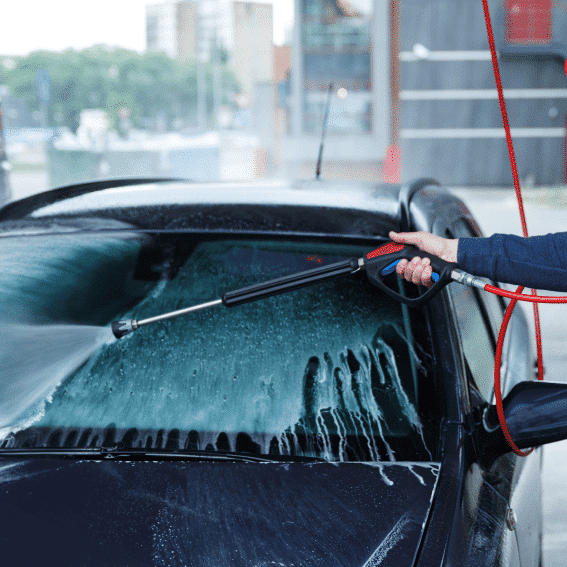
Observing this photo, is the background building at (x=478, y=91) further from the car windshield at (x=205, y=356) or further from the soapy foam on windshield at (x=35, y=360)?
the soapy foam on windshield at (x=35, y=360)

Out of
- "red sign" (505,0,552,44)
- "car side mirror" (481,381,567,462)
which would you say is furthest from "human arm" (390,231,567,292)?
"red sign" (505,0,552,44)

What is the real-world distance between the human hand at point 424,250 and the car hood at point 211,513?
375mm

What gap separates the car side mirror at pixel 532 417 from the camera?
1482 mm

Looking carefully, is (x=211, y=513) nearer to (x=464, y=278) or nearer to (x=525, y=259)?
(x=464, y=278)

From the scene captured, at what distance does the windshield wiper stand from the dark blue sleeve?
0.52 metres

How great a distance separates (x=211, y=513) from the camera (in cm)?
132

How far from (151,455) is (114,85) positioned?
5290 cm

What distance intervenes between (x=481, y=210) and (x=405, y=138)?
8.71 m

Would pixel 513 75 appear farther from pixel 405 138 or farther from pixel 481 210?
pixel 481 210

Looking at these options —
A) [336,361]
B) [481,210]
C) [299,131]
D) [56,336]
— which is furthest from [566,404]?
[299,131]

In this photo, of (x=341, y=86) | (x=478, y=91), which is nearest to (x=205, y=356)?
(x=478, y=91)

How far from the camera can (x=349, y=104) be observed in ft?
93.7

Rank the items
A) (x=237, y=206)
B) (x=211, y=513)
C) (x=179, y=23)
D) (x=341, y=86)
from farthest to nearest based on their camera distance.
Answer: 1. (x=179, y=23)
2. (x=341, y=86)
3. (x=237, y=206)
4. (x=211, y=513)

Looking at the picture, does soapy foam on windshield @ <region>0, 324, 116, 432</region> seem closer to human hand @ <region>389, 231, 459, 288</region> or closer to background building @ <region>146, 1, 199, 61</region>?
human hand @ <region>389, 231, 459, 288</region>
